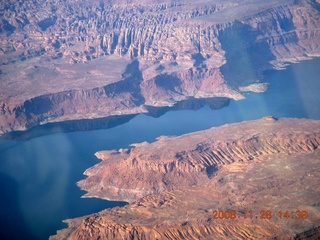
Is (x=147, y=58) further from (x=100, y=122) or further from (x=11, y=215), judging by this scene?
(x=11, y=215)

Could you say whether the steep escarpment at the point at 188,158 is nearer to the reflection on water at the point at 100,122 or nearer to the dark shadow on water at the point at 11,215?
the dark shadow on water at the point at 11,215

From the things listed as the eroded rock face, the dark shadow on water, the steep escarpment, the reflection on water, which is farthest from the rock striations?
the steep escarpment

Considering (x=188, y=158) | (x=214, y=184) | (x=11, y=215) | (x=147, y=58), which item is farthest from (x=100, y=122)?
(x=214, y=184)

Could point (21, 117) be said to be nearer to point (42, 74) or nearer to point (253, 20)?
point (42, 74)

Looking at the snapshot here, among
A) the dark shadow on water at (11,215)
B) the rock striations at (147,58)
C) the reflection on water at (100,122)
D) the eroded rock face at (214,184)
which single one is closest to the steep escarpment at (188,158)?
the eroded rock face at (214,184)

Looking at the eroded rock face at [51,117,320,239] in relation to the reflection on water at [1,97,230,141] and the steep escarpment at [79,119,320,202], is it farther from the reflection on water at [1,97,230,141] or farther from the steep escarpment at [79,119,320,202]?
the reflection on water at [1,97,230,141]

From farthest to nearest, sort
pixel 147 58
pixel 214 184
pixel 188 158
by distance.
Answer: pixel 147 58, pixel 188 158, pixel 214 184

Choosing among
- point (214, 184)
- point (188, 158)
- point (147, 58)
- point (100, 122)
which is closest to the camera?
point (214, 184)
